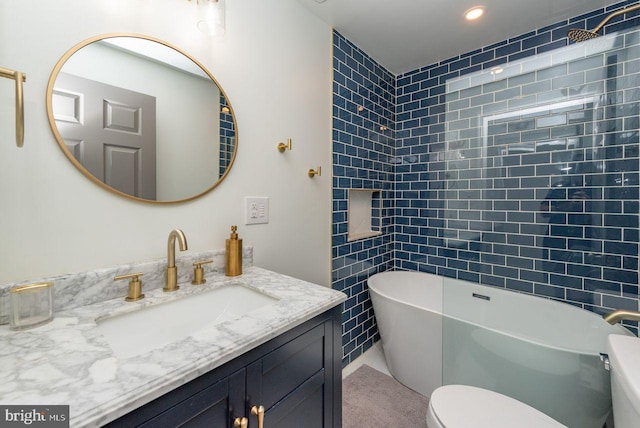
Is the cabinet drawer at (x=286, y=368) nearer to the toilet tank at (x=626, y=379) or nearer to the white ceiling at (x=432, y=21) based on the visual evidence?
the toilet tank at (x=626, y=379)

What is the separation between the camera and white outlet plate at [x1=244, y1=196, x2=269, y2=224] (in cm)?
138

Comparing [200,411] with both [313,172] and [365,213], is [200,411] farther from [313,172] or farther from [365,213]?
[365,213]

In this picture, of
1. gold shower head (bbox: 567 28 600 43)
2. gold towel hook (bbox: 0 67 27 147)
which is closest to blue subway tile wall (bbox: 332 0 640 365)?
gold shower head (bbox: 567 28 600 43)

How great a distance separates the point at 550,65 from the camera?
5.98 ft

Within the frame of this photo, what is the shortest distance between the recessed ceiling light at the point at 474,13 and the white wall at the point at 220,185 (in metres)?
0.98

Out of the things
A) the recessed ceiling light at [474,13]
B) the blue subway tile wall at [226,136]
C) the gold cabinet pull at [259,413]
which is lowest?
the gold cabinet pull at [259,413]

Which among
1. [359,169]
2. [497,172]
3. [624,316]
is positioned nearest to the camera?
[624,316]

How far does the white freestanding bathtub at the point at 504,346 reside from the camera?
4.00 ft

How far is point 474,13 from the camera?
1.82 meters

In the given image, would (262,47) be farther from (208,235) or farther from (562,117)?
(562,117)

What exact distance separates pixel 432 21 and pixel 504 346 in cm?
219

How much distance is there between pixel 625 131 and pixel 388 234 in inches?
67.5

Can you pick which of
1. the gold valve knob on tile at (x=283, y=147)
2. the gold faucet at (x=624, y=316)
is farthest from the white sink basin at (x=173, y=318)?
the gold faucet at (x=624, y=316)

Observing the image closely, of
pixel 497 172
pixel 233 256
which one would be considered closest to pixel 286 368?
pixel 233 256
